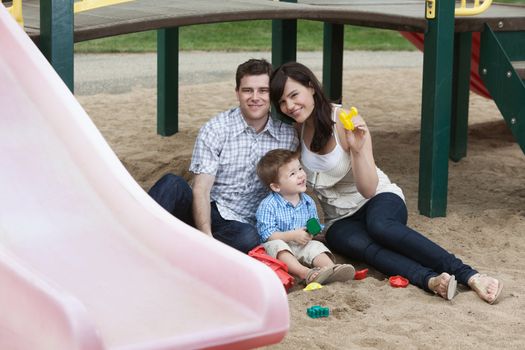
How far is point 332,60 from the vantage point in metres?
7.41

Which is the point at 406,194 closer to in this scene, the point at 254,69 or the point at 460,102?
the point at 460,102

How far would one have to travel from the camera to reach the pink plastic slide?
2.89m

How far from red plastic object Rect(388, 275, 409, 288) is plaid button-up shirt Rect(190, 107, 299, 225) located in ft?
2.37

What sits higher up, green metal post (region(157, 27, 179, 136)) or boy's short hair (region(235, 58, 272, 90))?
boy's short hair (region(235, 58, 272, 90))

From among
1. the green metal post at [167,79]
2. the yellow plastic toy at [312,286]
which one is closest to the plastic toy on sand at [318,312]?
the yellow plastic toy at [312,286]

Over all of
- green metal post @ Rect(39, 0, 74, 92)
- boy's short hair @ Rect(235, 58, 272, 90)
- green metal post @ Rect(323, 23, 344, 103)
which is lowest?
green metal post @ Rect(323, 23, 344, 103)

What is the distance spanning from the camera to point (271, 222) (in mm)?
4625

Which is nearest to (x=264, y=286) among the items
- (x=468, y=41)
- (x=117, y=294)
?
(x=117, y=294)

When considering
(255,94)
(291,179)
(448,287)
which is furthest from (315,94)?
(448,287)

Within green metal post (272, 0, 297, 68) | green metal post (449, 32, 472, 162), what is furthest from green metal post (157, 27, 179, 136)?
green metal post (449, 32, 472, 162)

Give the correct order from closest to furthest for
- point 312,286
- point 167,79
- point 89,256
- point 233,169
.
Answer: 1. point 89,256
2. point 312,286
3. point 233,169
4. point 167,79

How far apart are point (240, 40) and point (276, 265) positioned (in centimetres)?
899

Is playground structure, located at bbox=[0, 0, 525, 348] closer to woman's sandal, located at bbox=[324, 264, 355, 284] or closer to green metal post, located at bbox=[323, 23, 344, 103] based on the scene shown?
green metal post, located at bbox=[323, 23, 344, 103]

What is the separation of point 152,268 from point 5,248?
1.55 ft
